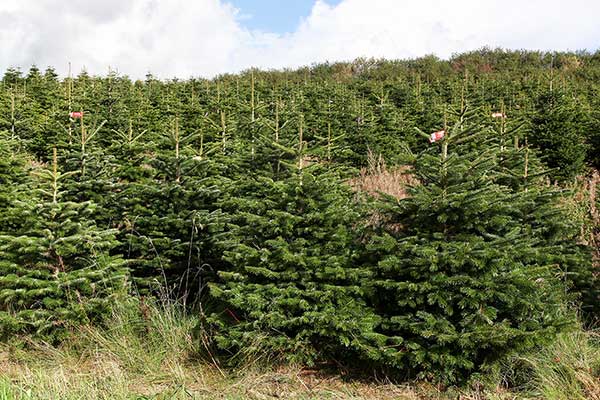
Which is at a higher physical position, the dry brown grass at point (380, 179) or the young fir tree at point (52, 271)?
the dry brown grass at point (380, 179)

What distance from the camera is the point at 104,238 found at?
14.9 feet

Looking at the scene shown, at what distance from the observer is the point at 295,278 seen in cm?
387

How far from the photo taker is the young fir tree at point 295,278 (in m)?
3.73

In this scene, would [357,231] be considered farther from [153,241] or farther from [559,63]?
[559,63]

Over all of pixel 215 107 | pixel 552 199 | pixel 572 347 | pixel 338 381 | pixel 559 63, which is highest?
pixel 559 63

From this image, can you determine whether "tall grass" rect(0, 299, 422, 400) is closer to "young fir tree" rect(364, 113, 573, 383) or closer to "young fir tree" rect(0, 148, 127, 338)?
"young fir tree" rect(0, 148, 127, 338)

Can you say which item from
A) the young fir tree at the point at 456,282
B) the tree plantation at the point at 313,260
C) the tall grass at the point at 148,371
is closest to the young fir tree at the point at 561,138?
the tree plantation at the point at 313,260

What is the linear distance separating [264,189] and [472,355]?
2016 millimetres

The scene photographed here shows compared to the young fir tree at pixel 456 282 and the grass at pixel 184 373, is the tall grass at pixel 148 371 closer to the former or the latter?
the grass at pixel 184 373

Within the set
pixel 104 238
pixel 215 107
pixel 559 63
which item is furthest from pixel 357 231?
pixel 559 63

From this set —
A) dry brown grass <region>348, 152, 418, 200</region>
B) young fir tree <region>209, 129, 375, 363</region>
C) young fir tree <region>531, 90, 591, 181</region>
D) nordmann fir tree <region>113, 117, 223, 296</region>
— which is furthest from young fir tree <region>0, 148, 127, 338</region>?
young fir tree <region>531, 90, 591, 181</region>

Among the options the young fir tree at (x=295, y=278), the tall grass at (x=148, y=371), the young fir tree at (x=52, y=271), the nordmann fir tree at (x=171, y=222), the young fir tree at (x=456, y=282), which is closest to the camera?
the tall grass at (x=148, y=371)

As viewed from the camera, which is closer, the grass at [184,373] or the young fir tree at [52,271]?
the grass at [184,373]

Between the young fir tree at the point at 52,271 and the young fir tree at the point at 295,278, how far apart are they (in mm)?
1089
